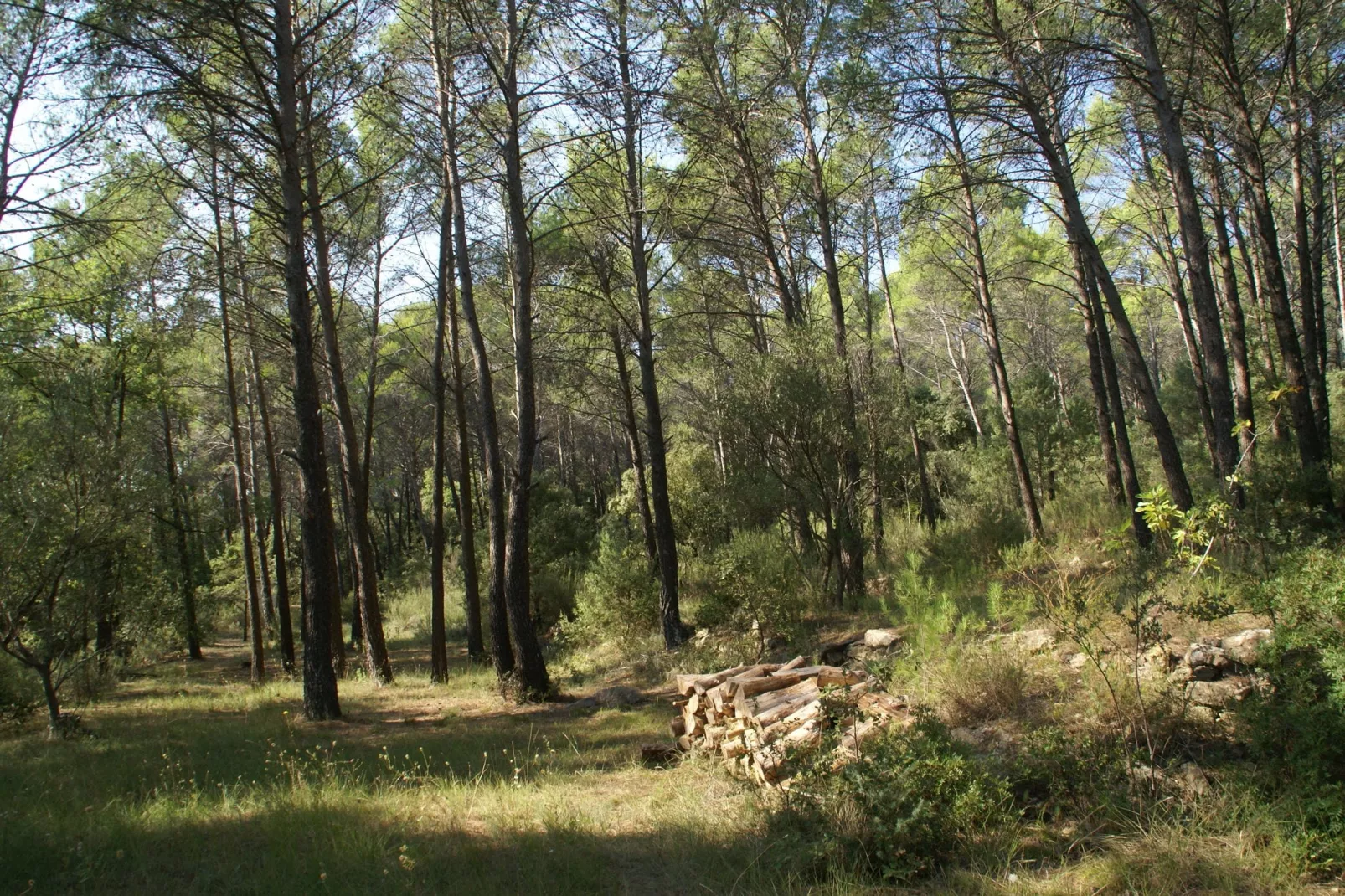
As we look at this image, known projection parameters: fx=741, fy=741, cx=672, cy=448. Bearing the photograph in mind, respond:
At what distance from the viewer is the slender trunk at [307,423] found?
8422 mm

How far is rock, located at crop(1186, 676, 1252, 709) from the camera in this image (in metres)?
4.26

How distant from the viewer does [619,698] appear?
9.27 m

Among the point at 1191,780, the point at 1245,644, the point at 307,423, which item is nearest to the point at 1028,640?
the point at 1245,644

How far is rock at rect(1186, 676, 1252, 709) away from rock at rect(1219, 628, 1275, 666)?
0.14m

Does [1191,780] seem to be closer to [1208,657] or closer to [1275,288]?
[1208,657]

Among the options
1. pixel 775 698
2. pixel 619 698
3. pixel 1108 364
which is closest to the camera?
pixel 775 698

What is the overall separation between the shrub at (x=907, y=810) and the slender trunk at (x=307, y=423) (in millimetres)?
6308

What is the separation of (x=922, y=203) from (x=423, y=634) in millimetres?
20049

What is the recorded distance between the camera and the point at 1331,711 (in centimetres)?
342

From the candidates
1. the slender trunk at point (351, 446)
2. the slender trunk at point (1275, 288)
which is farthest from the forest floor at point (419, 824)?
the slender trunk at point (1275, 288)

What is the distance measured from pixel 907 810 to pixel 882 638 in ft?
15.2

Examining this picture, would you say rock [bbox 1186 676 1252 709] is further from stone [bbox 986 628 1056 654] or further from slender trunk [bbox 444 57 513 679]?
slender trunk [bbox 444 57 513 679]

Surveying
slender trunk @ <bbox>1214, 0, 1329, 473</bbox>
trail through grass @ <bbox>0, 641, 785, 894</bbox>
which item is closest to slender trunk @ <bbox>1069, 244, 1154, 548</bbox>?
slender trunk @ <bbox>1214, 0, 1329, 473</bbox>

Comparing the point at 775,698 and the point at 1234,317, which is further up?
the point at 1234,317
